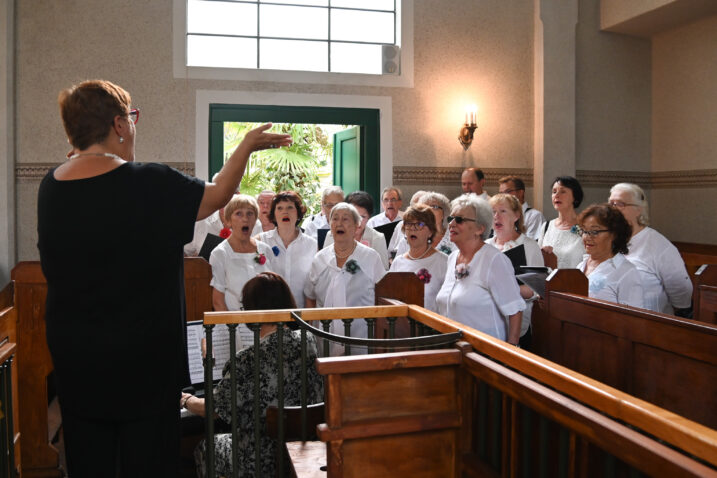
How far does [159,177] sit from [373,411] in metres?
0.86

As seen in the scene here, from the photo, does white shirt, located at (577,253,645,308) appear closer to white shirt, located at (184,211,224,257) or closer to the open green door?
white shirt, located at (184,211,224,257)

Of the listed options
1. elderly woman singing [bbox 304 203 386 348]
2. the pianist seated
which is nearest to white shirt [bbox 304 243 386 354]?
elderly woman singing [bbox 304 203 386 348]

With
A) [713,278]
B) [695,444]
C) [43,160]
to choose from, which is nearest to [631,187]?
[713,278]

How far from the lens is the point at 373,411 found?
1.81 metres

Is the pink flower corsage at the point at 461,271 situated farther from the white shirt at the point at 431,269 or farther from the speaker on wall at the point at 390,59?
the speaker on wall at the point at 390,59

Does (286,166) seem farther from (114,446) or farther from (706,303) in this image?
(114,446)

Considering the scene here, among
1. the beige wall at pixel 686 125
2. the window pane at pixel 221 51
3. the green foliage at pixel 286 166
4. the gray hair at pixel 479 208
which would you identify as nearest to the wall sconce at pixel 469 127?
the beige wall at pixel 686 125

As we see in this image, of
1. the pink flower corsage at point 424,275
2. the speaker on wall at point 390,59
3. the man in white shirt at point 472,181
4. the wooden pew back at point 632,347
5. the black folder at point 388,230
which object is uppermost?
the speaker on wall at point 390,59

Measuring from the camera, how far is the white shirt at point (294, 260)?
4.46 m

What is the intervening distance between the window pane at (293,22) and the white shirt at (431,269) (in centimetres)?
400

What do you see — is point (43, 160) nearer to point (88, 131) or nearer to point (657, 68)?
point (88, 131)

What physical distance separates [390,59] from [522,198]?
2298 millimetres

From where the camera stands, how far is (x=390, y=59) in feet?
23.5

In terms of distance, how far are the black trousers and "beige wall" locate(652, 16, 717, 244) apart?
6784 millimetres
